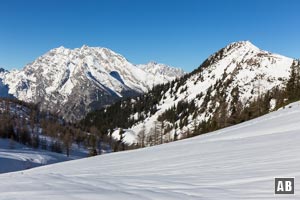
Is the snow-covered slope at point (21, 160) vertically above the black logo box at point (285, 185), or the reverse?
the black logo box at point (285, 185)

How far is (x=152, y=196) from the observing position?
7824mm

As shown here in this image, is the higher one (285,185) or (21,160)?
(285,185)

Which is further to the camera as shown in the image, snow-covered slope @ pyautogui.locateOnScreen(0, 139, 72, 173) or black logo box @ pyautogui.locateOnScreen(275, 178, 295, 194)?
snow-covered slope @ pyautogui.locateOnScreen(0, 139, 72, 173)

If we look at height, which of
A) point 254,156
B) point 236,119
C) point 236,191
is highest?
point 236,119

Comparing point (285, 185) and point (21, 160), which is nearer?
point (285, 185)

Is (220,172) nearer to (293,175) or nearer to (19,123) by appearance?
(293,175)

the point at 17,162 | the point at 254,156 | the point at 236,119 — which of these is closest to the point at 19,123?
the point at 17,162

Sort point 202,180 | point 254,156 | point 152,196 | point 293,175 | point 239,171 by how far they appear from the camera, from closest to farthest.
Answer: point 152,196 < point 293,175 < point 202,180 < point 239,171 < point 254,156

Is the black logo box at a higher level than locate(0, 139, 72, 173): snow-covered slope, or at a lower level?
higher

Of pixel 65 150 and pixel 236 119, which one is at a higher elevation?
pixel 236 119

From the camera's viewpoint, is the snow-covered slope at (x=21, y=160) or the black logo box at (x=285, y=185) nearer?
the black logo box at (x=285, y=185)

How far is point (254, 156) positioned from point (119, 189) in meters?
6.84

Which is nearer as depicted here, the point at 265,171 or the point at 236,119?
the point at 265,171

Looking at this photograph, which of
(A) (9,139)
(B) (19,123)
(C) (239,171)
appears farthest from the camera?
(B) (19,123)
